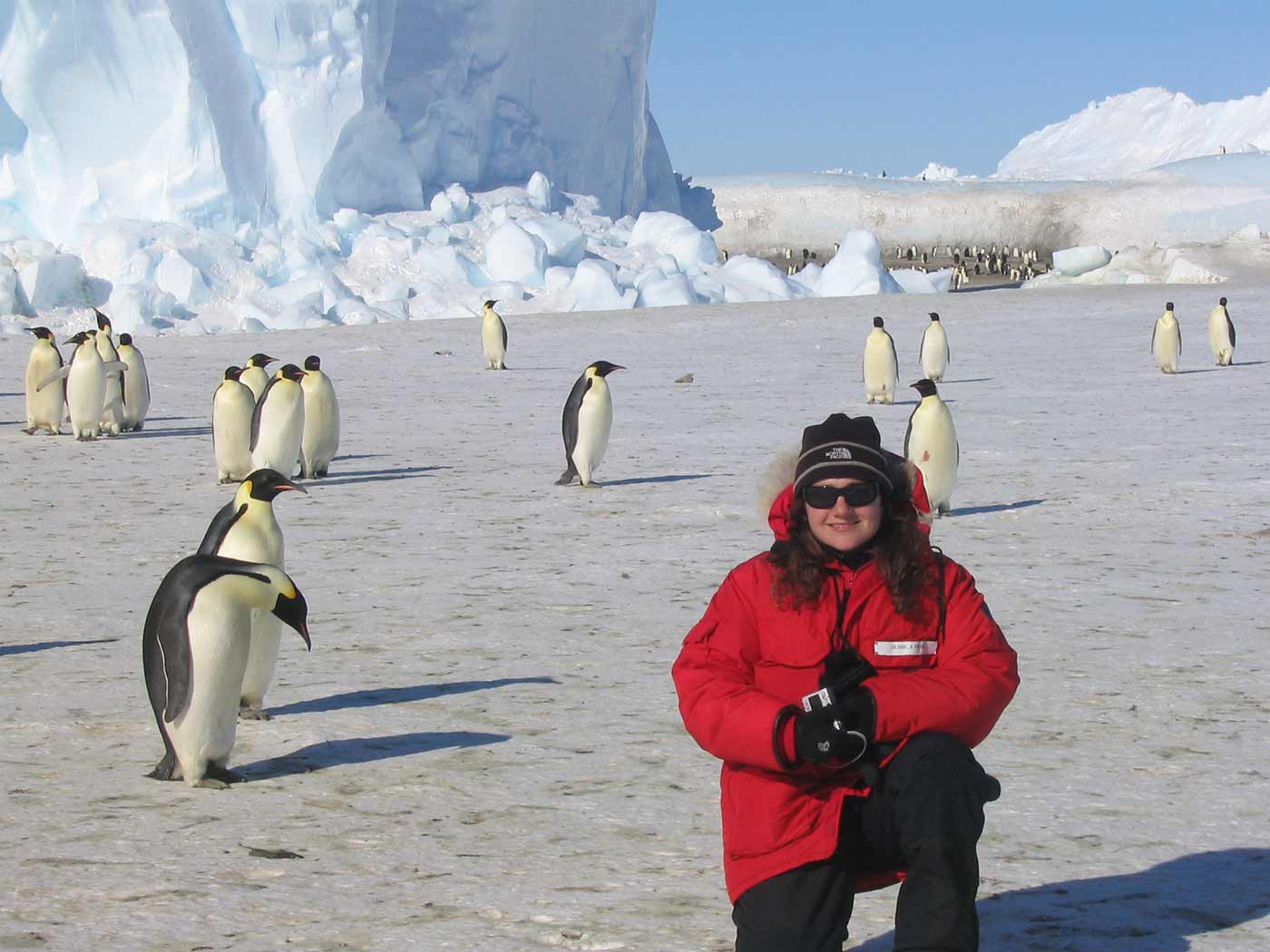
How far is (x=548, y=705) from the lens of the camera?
144 inches

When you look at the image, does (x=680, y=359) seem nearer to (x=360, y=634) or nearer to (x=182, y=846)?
(x=360, y=634)

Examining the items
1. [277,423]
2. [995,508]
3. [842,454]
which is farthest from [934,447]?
[842,454]

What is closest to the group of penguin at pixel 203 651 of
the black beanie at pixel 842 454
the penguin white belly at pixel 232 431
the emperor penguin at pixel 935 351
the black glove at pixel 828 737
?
the black beanie at pixel 842 454

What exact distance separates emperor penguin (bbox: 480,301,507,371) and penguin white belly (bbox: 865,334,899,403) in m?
4.58

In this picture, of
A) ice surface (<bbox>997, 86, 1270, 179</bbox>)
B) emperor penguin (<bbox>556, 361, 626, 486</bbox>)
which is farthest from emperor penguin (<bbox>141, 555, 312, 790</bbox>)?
ice surface (<bbox>997, 86, 1270, 179</bbox>)

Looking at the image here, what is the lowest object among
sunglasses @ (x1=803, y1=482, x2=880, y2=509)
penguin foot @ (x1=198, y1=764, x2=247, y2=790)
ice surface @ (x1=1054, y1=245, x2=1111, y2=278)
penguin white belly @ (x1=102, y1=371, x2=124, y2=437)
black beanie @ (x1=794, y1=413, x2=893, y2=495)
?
penguin foot @ (x1=198, y1=764, x2=247, y2=790)

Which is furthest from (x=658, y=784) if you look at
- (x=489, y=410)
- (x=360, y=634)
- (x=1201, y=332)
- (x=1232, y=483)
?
(x=1201, y=332)

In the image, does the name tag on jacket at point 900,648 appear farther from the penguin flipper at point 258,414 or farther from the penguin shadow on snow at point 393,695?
the penguin flipper at point 258,414

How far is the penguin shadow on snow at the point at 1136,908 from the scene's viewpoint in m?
2.26

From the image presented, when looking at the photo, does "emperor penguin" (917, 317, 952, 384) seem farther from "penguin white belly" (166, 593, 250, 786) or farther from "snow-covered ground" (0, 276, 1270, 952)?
"penguin white belly" (166, 593, 250, 786)

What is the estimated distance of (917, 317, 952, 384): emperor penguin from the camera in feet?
44.7

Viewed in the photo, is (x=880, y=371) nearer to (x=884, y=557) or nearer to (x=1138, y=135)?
(x=884, y=557)

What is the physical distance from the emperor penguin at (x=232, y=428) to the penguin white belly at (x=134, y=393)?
8.75ft

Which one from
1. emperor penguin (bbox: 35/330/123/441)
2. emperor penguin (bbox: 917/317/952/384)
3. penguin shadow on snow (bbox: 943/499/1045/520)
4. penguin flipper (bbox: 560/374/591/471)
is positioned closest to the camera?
penguin shadow on snow (bbox: 943/499/1045/520)
